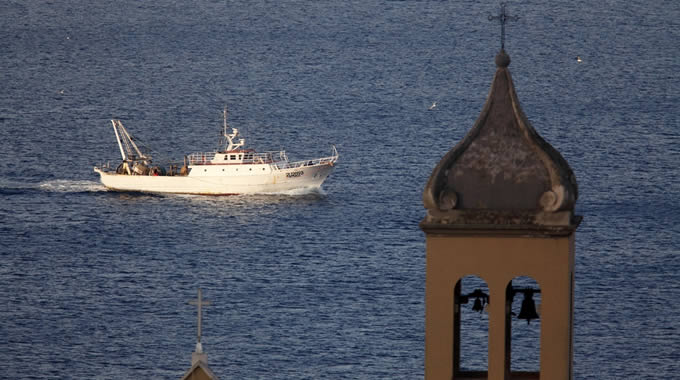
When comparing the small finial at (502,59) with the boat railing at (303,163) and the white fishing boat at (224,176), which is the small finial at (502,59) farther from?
the boat railing at (303,163)

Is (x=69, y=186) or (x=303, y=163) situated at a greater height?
(x=303, y=163)

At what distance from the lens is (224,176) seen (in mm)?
140000

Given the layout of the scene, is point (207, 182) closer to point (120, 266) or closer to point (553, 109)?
point (120, 266)

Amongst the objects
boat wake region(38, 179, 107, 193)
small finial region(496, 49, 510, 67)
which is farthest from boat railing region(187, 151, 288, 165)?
small finial region(496, 49, 510, 67)

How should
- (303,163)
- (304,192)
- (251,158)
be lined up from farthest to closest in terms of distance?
(303,163) → (251,158) → (304,192)

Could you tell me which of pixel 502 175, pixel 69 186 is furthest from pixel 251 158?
pixel 502 175

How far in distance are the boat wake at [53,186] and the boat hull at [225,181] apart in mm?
3127

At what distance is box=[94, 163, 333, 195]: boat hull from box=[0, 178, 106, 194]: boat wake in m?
3.13

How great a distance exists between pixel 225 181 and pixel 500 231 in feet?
373

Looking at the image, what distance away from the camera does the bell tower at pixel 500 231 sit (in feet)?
89.5

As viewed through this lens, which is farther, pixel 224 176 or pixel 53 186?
pixel 53 186

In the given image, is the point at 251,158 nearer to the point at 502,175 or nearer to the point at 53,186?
the point at 53,186

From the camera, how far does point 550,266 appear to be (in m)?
27.4

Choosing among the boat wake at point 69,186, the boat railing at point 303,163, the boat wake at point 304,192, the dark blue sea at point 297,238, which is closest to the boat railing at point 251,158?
the boat railing at point 303,163
